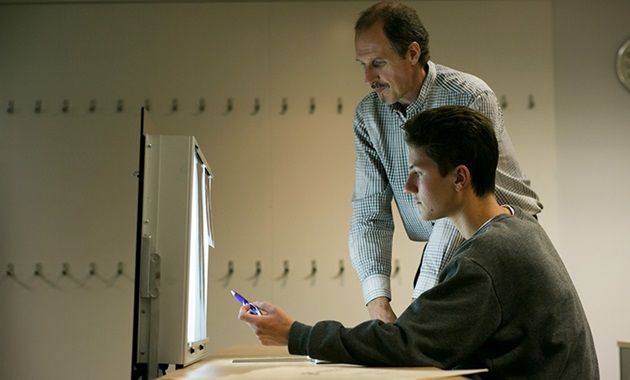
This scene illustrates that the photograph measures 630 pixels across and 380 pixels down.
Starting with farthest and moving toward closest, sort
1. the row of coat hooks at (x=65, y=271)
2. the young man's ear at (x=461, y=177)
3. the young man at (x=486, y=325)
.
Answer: the row of coat hooks at (x=65, y=271) → the young man's ear at (x=461, y=177) → the young man at (x=486, y=325)

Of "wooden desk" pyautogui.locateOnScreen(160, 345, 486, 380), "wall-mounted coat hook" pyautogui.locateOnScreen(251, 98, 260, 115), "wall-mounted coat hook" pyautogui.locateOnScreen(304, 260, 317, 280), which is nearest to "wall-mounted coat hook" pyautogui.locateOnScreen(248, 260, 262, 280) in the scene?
"wall-mounted coat hook" pyautogui.locateOnScreen(304, 260, 317, 280)

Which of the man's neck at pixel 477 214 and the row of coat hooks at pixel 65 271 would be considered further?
the row of coat hooks at pixel 65 271

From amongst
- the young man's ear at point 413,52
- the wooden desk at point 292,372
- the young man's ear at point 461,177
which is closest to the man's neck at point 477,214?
the young man's ear at point 461,177

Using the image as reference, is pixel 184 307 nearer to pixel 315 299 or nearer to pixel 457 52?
pixel 315 299

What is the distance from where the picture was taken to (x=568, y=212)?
4512 millimetres

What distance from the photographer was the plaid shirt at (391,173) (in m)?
2.02

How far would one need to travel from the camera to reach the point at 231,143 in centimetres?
461

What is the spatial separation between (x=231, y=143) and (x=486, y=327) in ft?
11.1

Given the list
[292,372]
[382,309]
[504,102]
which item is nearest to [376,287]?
[382,309]

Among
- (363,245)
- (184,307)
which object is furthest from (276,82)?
(184,307)

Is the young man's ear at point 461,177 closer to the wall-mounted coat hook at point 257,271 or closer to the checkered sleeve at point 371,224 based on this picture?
the checkered sleeve at point 371,224

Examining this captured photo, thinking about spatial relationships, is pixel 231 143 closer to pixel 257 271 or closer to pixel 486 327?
pixel 257 271

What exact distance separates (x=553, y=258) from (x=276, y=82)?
10.9ft

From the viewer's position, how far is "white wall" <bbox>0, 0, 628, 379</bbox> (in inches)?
177
